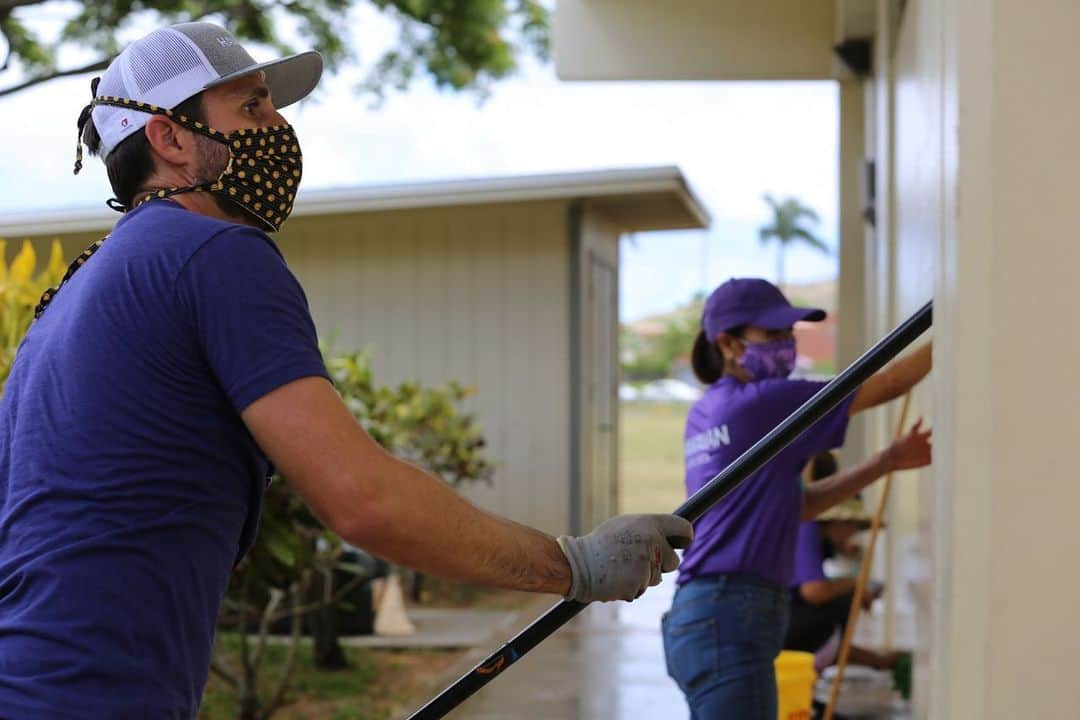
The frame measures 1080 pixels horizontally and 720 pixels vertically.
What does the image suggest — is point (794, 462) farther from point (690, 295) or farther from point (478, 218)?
point (690, 295)

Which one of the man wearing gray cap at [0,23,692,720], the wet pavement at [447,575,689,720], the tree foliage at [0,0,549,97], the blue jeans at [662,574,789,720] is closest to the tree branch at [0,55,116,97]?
the tree foliage at [0,0,549,97]

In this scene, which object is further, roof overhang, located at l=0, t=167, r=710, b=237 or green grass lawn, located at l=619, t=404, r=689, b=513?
green grass lawn, located at l=619, t=404, r=689, b=513

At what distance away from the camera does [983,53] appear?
2301 mm

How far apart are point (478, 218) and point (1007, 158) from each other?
10.8 m

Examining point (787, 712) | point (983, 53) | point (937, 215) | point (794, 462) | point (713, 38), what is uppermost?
point (713, 38)

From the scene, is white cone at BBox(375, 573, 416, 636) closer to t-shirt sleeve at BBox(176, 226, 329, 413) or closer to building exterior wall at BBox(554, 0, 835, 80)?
building exterior wall at BBox(554, 0, 835, 80)

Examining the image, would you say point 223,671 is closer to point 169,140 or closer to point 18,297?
point 18,297

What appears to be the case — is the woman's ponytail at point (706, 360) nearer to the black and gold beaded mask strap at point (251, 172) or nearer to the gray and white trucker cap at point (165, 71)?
the black and gold beaded mask strap at point (251, 172)

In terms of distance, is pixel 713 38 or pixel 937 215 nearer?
pixel 937 215

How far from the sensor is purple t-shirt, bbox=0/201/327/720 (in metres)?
2.04

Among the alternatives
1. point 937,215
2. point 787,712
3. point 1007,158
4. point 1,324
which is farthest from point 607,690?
point 1007,158

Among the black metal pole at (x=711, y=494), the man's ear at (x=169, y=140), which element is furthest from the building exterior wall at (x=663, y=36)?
the man's ear at (x=169, y=140)

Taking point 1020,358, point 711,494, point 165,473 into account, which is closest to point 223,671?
point 711,494

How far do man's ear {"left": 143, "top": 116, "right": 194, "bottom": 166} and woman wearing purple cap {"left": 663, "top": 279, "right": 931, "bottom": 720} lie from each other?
178 cm
